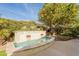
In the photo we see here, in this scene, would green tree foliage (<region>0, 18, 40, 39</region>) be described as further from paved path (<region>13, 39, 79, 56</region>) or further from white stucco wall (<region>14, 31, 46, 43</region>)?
paved path (<region>13, 39, 79, 56</region>)

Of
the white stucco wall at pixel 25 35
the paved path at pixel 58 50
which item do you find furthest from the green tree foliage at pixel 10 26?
the paved path at pixel 58 50

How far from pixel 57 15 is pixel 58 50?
34 centimetres

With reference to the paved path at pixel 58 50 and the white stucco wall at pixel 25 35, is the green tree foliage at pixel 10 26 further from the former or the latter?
the paved path at pixel 58 50

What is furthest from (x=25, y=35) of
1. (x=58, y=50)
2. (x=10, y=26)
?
(x=58, y=50)

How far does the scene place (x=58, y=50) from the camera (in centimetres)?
184

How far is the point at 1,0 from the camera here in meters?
1.83

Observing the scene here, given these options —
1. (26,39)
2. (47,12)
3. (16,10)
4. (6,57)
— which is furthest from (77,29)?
(6,57)

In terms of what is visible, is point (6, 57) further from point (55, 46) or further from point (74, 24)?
point (74, 24)

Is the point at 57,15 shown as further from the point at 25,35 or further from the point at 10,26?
the point at 10,26

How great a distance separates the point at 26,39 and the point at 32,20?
19 cm

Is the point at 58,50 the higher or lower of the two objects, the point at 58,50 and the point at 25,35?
the lower

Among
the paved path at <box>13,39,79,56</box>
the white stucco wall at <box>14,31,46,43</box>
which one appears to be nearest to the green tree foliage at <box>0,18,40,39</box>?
the white stucco wall at <box>14,31,46,43</box>

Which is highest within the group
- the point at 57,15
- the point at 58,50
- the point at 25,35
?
the point at 57,15

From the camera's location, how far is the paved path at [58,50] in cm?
183
